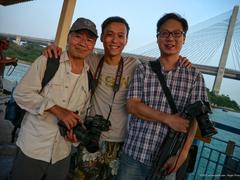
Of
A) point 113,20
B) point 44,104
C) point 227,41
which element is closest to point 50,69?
point 44,104

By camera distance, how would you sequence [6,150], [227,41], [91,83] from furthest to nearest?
[227,41], [6,150], [91,83]

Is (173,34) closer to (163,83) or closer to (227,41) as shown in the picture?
(163,83)

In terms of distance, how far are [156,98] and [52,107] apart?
553mm

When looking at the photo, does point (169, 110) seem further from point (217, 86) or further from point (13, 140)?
point (217, 86)

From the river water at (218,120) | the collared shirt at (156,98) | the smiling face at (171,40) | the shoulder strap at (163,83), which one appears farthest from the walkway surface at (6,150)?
the smiling face at (171,40)

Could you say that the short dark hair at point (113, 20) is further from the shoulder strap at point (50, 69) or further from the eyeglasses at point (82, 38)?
the shoulder strap at point (50, 69)

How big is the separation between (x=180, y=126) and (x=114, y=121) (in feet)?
1.51

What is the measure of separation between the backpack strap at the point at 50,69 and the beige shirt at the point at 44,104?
0.8 inches

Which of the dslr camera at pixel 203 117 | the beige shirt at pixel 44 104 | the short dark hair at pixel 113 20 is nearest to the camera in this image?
the dslr camera at pixel 203 117

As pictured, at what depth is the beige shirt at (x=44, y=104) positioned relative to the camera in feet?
4.50

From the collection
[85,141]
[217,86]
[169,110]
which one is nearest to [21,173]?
[85,141]

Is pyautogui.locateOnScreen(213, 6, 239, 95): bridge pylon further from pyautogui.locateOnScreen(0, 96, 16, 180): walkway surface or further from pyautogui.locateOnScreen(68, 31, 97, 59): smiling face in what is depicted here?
pyautogui.locateOnScreen(68, 31, 97, 59): smiling face

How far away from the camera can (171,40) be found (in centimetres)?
150

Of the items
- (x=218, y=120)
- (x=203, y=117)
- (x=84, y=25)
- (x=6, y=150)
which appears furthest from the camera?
(x=218, y=120)
